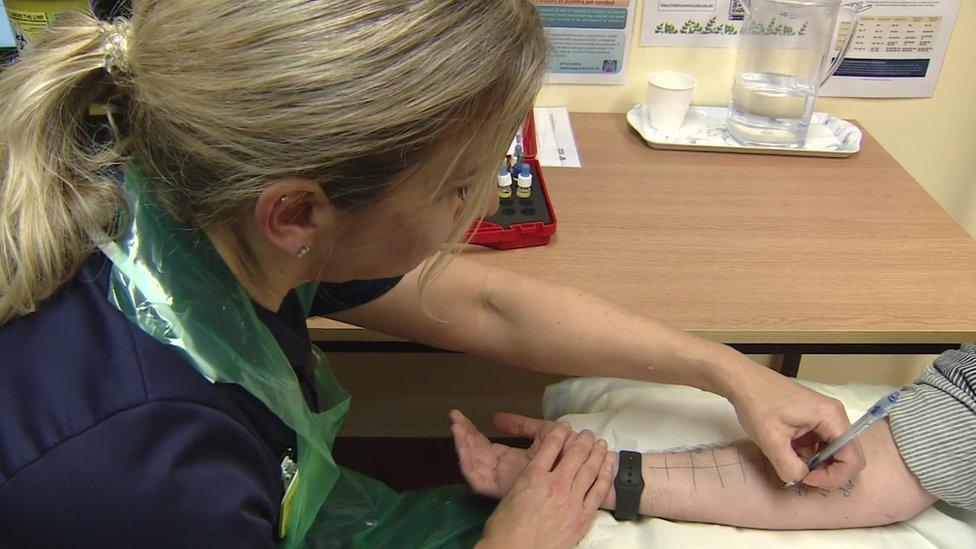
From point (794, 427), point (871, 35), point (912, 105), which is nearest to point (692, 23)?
point (871, 35)

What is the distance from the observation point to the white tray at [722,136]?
1409mm

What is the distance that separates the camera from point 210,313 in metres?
0.68

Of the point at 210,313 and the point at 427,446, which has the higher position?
the point at 210,313

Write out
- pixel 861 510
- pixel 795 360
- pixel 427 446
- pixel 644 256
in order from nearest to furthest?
pixel 861 510 < pixel 644 256 < pixel 795 360 < pixel 427 446

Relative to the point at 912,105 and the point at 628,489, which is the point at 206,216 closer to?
the point at 628,489

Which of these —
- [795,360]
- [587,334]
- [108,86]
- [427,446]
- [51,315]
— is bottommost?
[427,446]

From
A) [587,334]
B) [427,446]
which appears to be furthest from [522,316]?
[427,446]

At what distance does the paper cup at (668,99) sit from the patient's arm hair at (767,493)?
2.15 feet

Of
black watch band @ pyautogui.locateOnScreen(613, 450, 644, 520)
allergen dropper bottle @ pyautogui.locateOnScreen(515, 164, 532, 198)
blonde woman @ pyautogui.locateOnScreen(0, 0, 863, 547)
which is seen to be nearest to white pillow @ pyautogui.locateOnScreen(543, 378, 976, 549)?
black watch band @ pyautogui.locateOnScreen(613, 450, 644, 520)

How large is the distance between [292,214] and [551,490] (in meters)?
0.49

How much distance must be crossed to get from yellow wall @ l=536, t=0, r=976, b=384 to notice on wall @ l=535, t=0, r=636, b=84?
20 mm

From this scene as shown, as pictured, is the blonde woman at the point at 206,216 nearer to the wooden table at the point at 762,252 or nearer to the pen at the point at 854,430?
the wooden table at the point at 762,252

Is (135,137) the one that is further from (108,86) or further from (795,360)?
(795,360)

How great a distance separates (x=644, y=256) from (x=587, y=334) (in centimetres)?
19
